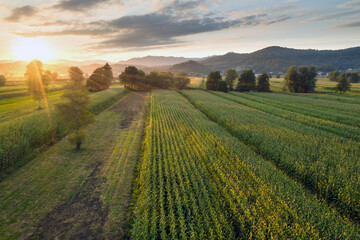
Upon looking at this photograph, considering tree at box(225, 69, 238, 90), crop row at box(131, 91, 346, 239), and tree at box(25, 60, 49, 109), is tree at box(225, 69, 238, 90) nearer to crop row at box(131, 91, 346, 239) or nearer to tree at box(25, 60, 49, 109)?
crop row at box(131, 91, 346, 239)

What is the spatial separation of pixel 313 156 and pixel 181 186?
13.5 metres

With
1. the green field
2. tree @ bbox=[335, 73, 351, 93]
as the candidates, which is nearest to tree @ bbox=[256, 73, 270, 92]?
→ tree @ bbox=[335, 73, 351, 93]

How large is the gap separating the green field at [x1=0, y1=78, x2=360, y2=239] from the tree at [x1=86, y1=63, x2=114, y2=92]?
192 feet

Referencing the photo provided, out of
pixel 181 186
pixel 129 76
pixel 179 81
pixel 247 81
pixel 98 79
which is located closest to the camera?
pixel 181 186

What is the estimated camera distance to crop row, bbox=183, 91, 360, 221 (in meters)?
11.1

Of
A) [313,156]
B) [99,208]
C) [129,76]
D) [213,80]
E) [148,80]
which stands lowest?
[99,208]

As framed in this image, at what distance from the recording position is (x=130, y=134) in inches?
992

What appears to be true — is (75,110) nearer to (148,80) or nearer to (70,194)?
(70,194)

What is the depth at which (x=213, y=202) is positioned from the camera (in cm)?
1026

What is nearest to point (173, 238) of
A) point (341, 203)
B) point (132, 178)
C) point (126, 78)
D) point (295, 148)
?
point (132, 178)

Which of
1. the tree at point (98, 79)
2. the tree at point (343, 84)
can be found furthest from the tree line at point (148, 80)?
the tree at point (343, 84)

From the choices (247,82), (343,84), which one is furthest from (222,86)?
(343,84)

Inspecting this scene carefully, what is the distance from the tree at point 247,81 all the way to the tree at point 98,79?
67.7 m

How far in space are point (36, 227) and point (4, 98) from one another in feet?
192
